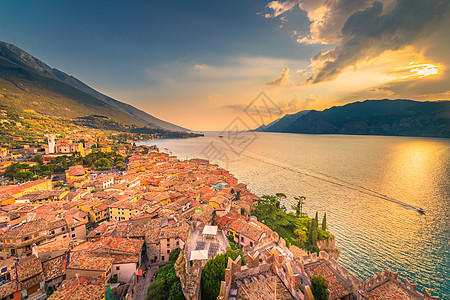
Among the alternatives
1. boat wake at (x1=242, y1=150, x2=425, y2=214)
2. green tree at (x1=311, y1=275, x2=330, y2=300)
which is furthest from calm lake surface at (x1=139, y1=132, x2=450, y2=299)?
green tree at (x1=311, y1=275, x2=330, y2=300)

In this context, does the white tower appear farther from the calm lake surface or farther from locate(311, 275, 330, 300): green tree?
locate(311, 275, 330, 300): green tree

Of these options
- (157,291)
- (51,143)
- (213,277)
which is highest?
(51,143)

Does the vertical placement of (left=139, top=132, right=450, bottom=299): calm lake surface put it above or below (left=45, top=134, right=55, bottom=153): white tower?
below

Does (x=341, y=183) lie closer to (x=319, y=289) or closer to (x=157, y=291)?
(x=319, y=289)

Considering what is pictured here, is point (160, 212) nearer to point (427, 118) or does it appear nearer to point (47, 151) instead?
point (47, 151)

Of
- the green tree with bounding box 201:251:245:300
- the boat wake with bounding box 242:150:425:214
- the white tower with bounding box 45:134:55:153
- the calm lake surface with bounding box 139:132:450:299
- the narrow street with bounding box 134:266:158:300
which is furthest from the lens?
the white tower with bounding box 45:134:55:153

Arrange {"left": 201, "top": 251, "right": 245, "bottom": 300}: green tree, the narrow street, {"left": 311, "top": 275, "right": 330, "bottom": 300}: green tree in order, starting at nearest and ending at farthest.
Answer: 1. {"left": 311, "top": 275, "right": 330, "bottom": 300}: green tree
2. {"left": 201, "top": 251, "right": 245, "bottom": 300}: green tree
3. the narrow street

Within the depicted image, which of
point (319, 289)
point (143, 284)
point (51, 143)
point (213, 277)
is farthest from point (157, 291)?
point (51, 143)

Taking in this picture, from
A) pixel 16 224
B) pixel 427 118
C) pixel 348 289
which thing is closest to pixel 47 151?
pixel 16 224
